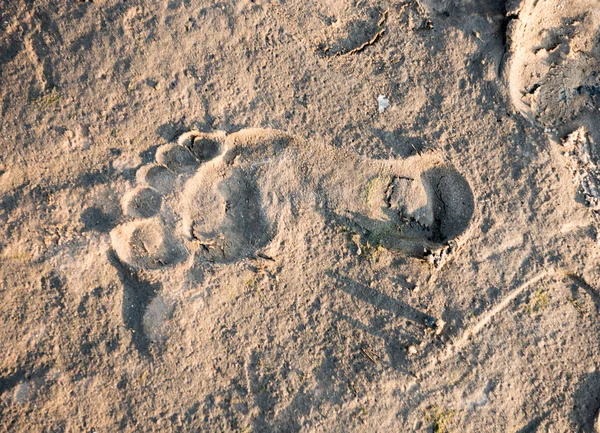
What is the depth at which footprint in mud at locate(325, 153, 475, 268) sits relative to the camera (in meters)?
2.91

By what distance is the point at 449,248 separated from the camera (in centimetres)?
286

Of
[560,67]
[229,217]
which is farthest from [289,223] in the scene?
[560,67]

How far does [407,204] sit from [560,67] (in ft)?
5.09

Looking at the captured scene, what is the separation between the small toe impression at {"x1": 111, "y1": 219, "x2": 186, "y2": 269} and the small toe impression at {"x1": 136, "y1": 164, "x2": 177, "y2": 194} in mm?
245

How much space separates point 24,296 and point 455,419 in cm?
310

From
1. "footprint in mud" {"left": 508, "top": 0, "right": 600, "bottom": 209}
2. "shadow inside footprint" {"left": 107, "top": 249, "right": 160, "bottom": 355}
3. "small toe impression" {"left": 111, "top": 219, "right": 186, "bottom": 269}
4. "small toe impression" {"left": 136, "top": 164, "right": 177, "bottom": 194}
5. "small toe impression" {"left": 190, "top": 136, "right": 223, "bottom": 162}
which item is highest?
"footprint in mud" {"left": 508, "top": 0, "right": 600, "bottom": 209}

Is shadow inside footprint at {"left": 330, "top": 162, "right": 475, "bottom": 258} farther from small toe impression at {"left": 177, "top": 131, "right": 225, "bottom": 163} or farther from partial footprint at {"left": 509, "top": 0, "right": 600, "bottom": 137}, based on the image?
small toe impression at {"left": 177, "top": 131, "right": 225, "bottom": 163}

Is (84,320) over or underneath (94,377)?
over

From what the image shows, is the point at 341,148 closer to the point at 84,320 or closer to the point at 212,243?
the point at 212,243

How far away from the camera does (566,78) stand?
9.98ft

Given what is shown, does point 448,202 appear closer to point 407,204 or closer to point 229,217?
point 407,204

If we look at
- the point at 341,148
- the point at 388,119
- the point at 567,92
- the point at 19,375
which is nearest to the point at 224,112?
the point at 341,148

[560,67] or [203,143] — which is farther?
[560,67]

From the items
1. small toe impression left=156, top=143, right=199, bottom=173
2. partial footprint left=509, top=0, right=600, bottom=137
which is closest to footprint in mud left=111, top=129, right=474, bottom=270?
small toe impression left=156, top=143, right=199, bottom=173
